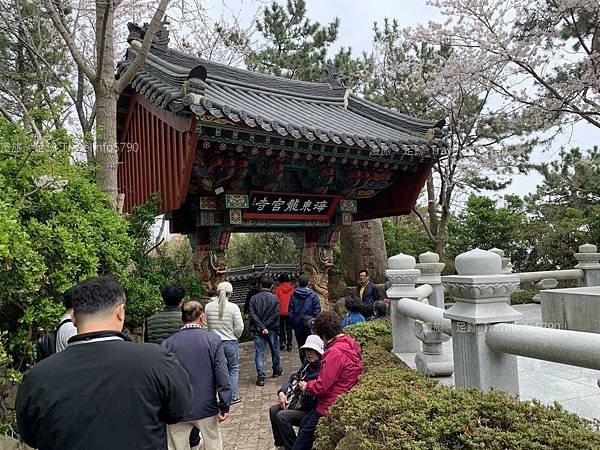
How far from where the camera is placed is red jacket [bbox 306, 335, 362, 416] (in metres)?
3.62

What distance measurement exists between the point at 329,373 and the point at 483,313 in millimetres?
1267

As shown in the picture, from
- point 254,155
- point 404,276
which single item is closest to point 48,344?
point 404,276

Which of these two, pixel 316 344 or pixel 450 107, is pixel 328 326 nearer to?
pixel 316 344

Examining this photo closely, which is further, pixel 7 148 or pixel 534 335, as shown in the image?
pixel 7 148

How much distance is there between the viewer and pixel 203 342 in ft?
12.5

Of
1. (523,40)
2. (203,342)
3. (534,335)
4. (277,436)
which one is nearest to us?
(534,335)

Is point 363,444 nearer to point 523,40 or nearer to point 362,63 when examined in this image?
point 523,40

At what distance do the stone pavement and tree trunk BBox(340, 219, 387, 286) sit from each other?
606cm

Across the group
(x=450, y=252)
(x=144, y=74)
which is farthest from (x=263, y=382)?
(x=450, y=252)

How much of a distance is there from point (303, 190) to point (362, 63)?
34.8 feet

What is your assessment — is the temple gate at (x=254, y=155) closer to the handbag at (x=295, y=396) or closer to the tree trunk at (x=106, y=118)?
the tree trunk at (x=106, y=118)

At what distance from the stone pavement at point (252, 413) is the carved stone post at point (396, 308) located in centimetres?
194

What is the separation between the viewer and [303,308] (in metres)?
7.24

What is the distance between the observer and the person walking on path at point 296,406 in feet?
12.8
